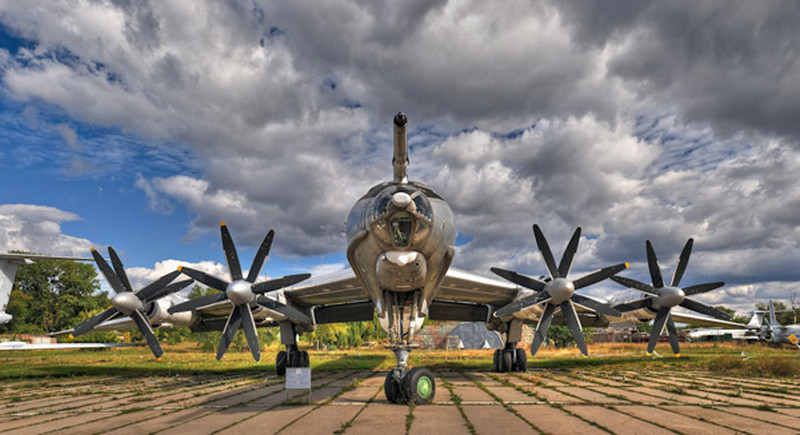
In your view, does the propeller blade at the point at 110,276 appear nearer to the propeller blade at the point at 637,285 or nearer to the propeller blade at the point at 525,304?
the propeller blade at the point at 525,304

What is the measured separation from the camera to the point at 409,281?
8523mm

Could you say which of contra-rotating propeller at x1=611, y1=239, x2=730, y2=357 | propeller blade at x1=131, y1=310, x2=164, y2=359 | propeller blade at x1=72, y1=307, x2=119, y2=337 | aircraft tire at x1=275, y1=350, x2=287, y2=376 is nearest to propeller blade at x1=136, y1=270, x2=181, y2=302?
propeller blade at x1=131, y1=310, x2=164, y2=359

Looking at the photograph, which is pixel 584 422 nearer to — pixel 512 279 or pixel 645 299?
pixel 512 279

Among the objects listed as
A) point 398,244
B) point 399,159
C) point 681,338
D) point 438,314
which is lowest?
point 681,338

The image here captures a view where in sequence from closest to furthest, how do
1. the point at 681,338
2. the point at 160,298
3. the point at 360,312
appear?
the point at 160,298 < the point at 360,312 < the point at 681,338

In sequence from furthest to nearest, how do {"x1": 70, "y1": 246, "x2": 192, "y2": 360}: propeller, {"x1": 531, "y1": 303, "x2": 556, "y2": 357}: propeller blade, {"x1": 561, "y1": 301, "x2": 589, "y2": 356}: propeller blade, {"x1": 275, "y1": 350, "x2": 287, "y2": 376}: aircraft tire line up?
{"x1": 275, "y1": 350, "x2": 287, "y2": 376}: aircraft tire < {"x1": 70, "y1": 246, "x2": 192, "y2": 360}: propeller < {"x1": 531, "y1": 303, "x2": 556, "y2": 357}: propeller blade < {"x1": 561, "y1": 301, "x2": 589, "y2": 356}: propeller blade

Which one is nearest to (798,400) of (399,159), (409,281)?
(409,281)

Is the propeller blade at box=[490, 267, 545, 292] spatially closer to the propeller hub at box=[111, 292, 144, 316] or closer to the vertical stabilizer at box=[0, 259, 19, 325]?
the propeller hub at box=[111, 292, 144, 316]

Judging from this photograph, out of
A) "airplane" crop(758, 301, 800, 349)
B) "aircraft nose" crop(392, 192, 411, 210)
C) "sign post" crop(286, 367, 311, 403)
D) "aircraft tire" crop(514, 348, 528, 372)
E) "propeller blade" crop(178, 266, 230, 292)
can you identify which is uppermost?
"aircraft nose" crop(392, 192, 411, 210)

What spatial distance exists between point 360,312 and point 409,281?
902 centimetres

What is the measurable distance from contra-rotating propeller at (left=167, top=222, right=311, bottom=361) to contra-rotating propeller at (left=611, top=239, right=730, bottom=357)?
983 centimetres

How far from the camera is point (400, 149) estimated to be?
317 inches

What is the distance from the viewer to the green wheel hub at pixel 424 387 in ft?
26.8

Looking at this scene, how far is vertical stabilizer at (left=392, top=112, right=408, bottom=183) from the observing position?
7371 millimetres
